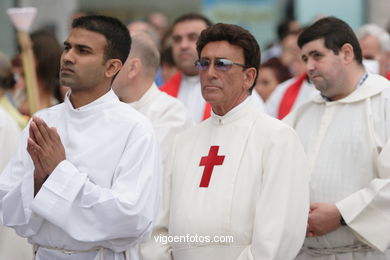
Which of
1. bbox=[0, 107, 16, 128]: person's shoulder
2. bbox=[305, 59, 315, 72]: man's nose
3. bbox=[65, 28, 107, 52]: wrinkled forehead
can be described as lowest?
bbox=[0, 107, 16, 128]: person's shoulder

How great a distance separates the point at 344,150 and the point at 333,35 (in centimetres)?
78

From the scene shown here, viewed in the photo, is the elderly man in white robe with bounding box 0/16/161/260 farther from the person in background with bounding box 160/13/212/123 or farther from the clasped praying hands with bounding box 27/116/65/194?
the person in background with bounding box 160/13/212/123

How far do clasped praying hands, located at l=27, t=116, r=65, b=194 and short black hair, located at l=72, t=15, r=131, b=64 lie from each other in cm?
59

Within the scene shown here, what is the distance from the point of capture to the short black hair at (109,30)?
5.25 metres

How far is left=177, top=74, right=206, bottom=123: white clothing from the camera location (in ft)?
26.0

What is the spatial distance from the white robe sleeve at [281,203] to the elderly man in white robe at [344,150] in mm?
629

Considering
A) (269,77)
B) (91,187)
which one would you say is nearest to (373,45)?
(269,77)

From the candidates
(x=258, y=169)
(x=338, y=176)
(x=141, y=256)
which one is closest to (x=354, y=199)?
(x=338, y=176)

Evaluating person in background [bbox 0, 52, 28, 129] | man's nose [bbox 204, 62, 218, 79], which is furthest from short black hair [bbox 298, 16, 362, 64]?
person in background [bbox 0, 52, 28, 129]

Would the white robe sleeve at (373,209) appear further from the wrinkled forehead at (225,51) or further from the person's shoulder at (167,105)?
the person's shoulder at (167,105)

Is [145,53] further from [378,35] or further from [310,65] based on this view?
[378,35]

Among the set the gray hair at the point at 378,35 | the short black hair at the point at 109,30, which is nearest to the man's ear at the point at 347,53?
the short black hair at the point at 109,30

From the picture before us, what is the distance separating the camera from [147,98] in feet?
22.6

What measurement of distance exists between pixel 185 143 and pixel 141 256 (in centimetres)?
74
